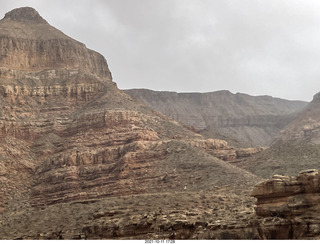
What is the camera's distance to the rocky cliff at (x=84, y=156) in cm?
7238

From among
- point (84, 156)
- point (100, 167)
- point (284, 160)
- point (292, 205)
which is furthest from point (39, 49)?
point (292, 205)

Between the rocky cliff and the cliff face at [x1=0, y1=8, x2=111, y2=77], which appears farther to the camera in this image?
A: the cliff face at [x1=0, y1=8, x2=111, y2=77]

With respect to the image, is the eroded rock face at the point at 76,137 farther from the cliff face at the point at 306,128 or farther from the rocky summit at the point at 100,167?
the cliff face at the point at 306,128

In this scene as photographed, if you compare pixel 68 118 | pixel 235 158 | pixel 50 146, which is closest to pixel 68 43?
pixel 68 118

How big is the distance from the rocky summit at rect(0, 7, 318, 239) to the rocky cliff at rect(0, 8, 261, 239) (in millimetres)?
203

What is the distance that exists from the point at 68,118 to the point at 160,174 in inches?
1186

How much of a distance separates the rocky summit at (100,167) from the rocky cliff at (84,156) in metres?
0.20

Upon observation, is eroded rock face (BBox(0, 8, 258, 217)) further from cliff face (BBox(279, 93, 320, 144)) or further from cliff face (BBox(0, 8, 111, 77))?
cliff face (BBox(279, 93, 320, 144))

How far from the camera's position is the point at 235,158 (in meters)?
112

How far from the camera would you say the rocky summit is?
190ft

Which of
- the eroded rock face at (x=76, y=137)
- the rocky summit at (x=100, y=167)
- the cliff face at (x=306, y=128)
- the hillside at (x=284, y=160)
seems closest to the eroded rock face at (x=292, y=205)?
the rocky summit at (x=100, y=167)

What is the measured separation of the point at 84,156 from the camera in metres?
101

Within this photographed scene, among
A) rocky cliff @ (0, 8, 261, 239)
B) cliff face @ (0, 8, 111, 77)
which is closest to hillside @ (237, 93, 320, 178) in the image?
rocky cliff @ (0, 8, 261, 239)

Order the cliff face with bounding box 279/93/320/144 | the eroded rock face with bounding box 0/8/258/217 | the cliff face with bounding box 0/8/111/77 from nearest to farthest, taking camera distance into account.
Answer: the eroded rock face with bounding box 0/8/258/217 → the cliff face with bounding box 0/8/111/77 → the cliff face with bounding box 279/93/320/144
